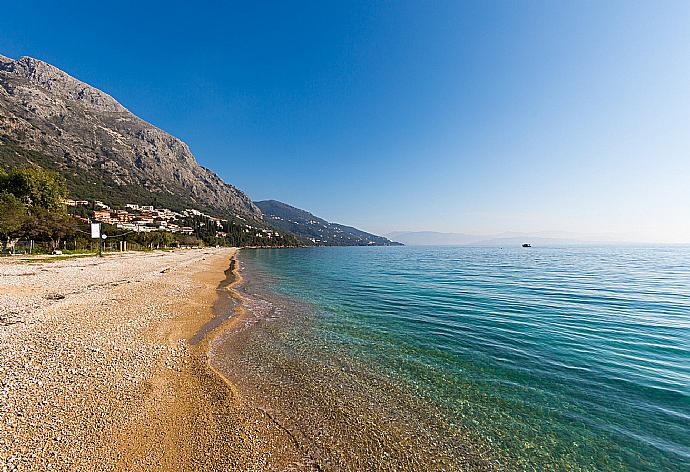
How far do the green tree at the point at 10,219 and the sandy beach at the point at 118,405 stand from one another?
138ft

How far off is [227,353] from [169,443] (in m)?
5.22

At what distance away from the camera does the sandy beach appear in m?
4.96

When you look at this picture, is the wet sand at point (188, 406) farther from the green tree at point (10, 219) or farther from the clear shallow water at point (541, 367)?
the green tree at point (10, 219)

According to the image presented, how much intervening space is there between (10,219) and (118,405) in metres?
53.6

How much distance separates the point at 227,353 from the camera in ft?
34.7

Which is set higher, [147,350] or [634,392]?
[147,350]

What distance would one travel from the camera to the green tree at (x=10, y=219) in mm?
39438

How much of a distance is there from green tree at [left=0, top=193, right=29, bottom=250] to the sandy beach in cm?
4215

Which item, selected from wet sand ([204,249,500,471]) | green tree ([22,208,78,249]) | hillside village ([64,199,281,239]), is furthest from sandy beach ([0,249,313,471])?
hillside village ([64,199,281,239])

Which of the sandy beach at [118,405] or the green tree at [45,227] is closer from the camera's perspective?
the sandy beach at [118,405]

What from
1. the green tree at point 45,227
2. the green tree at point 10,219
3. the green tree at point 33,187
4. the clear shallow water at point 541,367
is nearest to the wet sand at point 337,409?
the clear shallow water at point 541,367

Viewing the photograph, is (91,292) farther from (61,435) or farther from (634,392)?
(634,392)

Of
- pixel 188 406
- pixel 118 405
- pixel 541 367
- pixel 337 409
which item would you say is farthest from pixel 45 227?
pixel 541 367

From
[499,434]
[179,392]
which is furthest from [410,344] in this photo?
[179,392]
